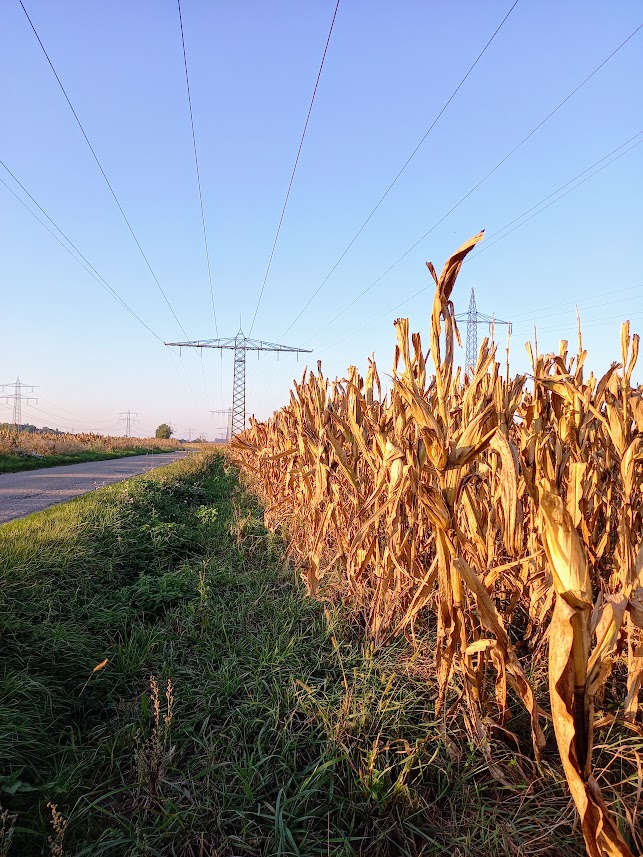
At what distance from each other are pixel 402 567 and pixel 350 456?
1.05 metres

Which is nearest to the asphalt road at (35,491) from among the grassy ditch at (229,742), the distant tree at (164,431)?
the grassy ditch at (229,742)

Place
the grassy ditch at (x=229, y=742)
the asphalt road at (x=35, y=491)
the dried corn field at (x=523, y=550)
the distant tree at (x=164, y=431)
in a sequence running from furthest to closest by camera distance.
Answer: the distant tree at (x=164, y=431) < the asphalt road at (x=35, y=491) < the grassy ditch at (x=229, y=742) < the dried corn field at (x=523, y=550)

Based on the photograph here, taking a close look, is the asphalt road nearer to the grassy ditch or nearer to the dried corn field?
the grassy ditch

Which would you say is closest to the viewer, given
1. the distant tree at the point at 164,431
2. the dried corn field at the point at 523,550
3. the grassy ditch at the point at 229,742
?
the dried corn field at the point at 523,550

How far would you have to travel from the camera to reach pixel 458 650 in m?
2.07

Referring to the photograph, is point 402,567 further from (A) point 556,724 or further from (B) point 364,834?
(A) point 556,724

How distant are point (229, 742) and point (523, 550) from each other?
5.43 ft

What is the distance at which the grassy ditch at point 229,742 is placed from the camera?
165cm

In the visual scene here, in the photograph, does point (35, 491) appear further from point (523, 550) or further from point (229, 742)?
point (523, 550)

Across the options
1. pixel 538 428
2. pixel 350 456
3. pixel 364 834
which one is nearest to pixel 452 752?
pixel 364 834

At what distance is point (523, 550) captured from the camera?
2586mm

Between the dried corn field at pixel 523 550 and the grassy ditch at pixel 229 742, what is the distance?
0.59 ft

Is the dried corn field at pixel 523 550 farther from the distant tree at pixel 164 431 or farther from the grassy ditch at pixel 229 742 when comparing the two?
the distant tree at pixel 164 431

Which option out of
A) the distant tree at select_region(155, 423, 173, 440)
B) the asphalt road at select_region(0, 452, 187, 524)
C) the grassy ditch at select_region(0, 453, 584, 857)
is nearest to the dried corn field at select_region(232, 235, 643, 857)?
the grassy ditch at select_region(0, 453, 584, 857)
